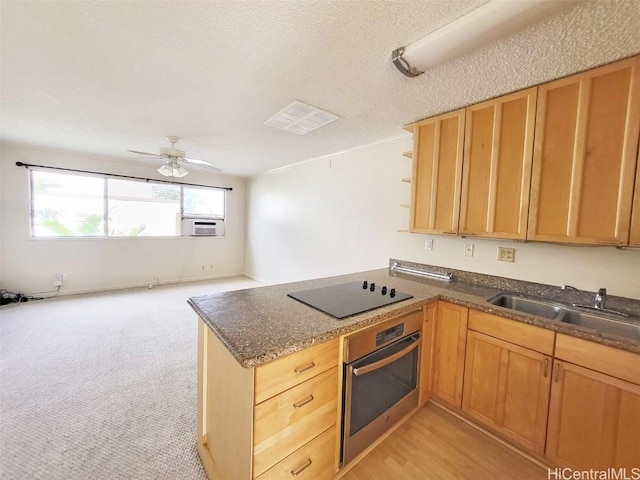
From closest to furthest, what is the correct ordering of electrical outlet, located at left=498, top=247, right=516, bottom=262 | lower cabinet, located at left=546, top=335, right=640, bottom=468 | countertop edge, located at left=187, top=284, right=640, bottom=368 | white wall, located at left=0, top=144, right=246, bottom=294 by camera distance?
countertop edge, located at left=187, top=284, right=640, bottom=368 < lower cabinet, located at left=546, top=335, right=640, bottom=468 < electrical outlet, located at left=498, top=247, right=516, bottom=262 < white wall, located at left=0, top=144, right=246, bottom=294

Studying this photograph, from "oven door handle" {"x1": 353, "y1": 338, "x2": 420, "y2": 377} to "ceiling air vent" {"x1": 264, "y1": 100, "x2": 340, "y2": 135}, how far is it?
6.61 feet

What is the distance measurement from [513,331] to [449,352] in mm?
475

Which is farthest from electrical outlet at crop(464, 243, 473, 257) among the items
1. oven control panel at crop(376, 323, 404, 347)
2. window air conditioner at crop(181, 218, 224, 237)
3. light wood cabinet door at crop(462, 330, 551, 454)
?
window air conditioner at crop(181, 218, 224, 237)

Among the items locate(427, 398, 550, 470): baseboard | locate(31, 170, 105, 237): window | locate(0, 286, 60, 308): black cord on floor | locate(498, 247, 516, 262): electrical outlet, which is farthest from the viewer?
locate(31, 170, 105, 237): window

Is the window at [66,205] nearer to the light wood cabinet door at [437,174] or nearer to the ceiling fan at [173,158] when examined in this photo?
the ceiling fan at [173,158]

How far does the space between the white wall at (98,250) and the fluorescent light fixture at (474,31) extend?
4946mm

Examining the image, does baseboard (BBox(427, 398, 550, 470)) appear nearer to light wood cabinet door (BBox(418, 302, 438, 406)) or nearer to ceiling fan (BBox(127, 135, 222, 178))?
light wood cabinet door (BBox(418, 302, 438, 406))

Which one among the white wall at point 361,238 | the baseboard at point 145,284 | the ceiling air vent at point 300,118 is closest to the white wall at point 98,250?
the baseboard at point 145,284

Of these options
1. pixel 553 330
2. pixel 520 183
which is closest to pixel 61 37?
pixel 520 183

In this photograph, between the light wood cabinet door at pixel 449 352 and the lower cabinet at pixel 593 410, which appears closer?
the lower cabinet at pixel 593 410

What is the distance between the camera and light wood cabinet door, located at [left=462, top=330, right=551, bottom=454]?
1490mm

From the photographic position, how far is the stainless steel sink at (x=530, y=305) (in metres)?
1.77

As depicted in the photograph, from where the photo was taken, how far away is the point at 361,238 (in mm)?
3396

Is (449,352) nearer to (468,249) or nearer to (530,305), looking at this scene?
(530,305)
